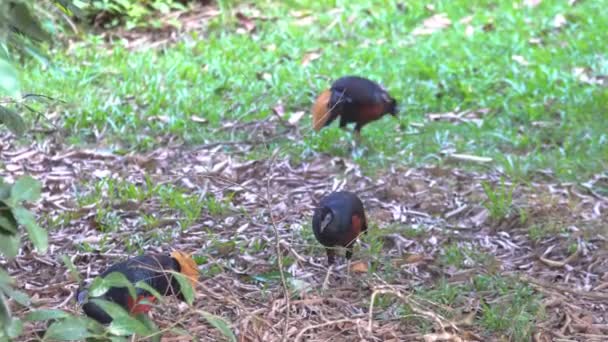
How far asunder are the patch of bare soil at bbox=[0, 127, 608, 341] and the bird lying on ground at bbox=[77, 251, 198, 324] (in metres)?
0.09

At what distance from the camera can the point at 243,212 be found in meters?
5.02

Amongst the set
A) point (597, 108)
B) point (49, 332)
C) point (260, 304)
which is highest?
point (49, 332)

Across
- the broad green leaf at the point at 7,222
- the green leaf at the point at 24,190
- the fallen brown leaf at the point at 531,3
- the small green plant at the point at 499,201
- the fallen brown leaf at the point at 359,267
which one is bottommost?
the small green plant at the point at 499,201

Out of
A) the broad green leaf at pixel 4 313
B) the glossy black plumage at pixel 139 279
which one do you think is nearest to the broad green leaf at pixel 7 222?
the broad green leaf at pixel 4 313

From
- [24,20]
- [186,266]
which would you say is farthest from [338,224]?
[24,20]

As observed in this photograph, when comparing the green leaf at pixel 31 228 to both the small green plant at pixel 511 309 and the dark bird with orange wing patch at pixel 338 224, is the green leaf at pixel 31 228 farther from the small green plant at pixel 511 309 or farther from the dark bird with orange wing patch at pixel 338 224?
the dark bird with orange wing patch at pixel 338 224

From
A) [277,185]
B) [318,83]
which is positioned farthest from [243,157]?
[318,83]

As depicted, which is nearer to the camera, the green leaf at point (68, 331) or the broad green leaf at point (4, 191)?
the broad green leaf at point (4, 191)

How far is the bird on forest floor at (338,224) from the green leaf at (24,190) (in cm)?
214

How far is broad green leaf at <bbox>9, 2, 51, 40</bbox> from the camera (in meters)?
2.40

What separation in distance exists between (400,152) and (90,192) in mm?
1989

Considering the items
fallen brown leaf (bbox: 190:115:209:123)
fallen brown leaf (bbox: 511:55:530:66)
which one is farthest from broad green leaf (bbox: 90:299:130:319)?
fallen brown leaf (bbox: 511:55:530:66)

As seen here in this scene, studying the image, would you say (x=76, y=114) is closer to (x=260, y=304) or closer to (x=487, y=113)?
(x=487, y=113)

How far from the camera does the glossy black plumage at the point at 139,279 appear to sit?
127 inches
